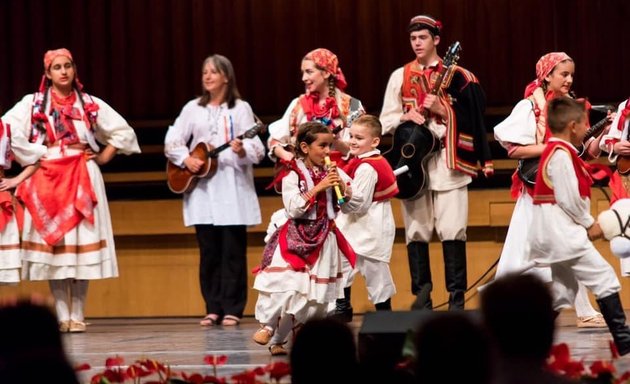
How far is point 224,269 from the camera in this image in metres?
9.00

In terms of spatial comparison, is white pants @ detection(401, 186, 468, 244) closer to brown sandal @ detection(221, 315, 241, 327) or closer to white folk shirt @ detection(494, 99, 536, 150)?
white folk shirt @ detection(494, 99, 536, 150)

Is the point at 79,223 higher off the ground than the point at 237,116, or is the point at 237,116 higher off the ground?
the point at 237,116

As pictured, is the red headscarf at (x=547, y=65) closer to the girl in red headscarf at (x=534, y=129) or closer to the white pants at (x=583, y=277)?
the girl in red headscarf at (x=534, y=129)

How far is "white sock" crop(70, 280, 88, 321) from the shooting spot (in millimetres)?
8461

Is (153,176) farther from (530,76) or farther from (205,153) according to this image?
(530,76)

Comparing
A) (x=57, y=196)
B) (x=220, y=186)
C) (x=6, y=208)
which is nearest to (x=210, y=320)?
(x=220, y=186)

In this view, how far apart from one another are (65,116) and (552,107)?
10.8 ft

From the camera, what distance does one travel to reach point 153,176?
10.2 m

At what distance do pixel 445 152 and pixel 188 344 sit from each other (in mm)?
1841

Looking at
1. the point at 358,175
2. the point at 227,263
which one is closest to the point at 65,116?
the point at 227,263

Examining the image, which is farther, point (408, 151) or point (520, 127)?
point (408, 151)

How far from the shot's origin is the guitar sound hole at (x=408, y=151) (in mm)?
7977

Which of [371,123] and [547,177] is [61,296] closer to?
[371,123]

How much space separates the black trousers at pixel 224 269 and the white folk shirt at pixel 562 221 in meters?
3.05
